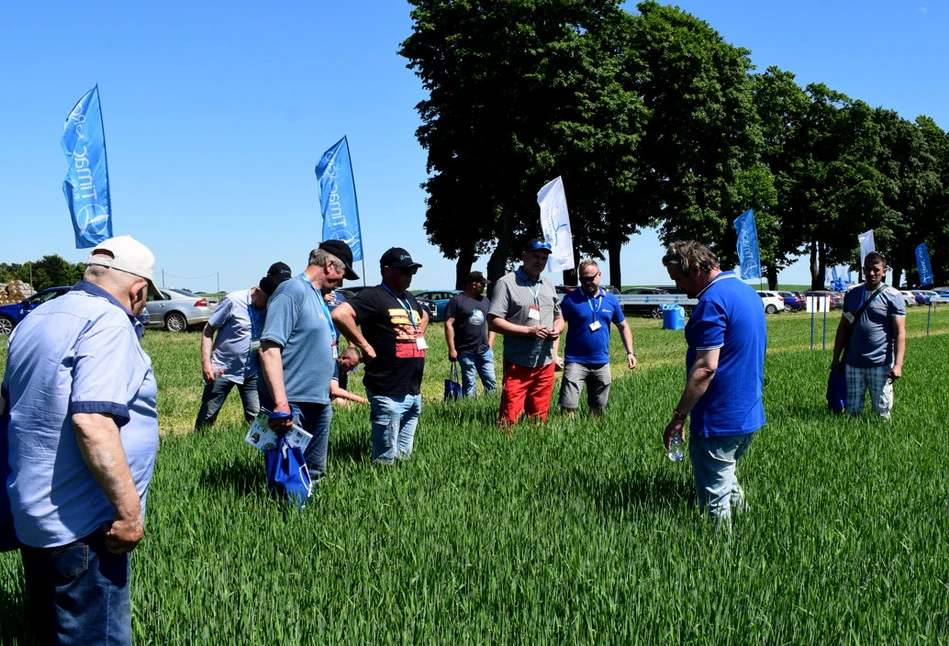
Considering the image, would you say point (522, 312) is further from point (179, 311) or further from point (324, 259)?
point (179, 311)

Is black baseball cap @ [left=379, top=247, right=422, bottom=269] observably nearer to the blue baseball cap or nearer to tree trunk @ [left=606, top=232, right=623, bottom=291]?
the blue baseball cap

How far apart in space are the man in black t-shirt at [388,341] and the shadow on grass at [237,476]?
870mm

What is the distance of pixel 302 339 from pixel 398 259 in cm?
103

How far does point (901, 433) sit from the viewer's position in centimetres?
708

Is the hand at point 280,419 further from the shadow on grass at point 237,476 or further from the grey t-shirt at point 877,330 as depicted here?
the grey t-shirt at point 877,330

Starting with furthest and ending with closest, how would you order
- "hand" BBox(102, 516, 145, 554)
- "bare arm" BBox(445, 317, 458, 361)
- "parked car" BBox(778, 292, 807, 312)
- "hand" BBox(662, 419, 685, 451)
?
1. "parked car" BBox(778, 292, 807, 312)
2. "bare arm" BBox(445, 317, 458, 361)
3. "hand" BBox(662, 419, 685, 451)
4. "hand" BBox(102, 516, 145, 554)

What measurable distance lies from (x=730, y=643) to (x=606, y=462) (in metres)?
2.93

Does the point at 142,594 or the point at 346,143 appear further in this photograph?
the point at 346,143

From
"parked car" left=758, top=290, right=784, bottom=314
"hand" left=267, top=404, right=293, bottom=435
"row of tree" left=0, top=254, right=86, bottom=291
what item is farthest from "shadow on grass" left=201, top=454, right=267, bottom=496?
"row of tree" left=0, top=254, right=86, bottom=291

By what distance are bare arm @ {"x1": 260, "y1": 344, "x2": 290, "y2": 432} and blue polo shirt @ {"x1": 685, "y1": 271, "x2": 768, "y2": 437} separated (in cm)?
225

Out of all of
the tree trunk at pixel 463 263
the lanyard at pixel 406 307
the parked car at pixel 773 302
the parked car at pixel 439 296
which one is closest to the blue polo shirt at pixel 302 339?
the lanyard at pixel 406 307

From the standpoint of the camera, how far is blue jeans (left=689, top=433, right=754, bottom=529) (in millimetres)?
4199

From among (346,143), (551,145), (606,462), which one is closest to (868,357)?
(606,462)

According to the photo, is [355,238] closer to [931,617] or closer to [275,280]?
[275,280]
